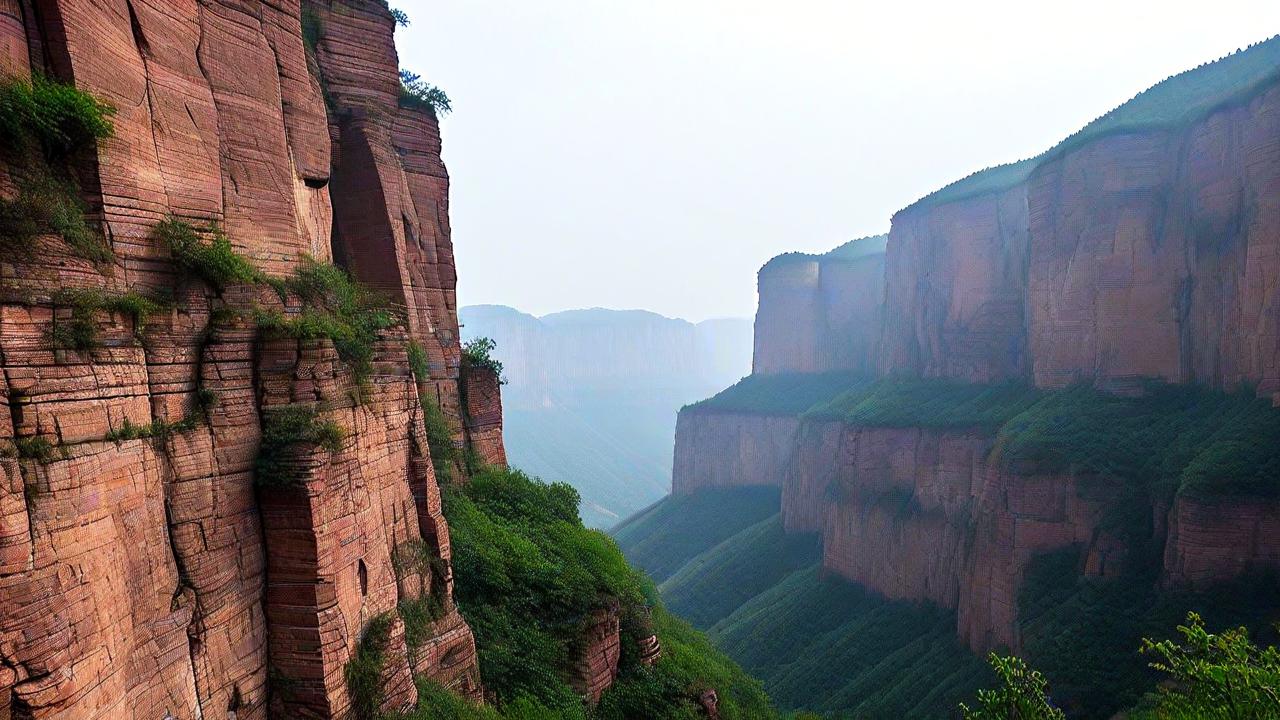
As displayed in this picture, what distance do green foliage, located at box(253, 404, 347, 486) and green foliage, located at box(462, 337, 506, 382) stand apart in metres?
12.1

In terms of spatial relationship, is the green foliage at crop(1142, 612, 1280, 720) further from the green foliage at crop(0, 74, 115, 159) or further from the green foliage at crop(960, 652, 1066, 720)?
the green foliage at crop(0, 74, 115, 159)

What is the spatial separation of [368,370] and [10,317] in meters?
5.43

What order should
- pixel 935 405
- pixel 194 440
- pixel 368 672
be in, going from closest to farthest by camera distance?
pixel 194 440
pixel 368 672
pixel 935 405

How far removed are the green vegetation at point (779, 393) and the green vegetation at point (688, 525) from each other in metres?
8.36

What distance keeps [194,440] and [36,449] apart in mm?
2222

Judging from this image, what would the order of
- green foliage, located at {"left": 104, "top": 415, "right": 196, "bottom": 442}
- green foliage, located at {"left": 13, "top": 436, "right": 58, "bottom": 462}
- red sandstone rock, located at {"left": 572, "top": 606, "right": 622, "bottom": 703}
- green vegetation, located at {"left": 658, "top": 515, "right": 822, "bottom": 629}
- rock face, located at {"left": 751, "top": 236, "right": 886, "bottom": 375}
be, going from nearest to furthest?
green foliage, located at {"left": 13, "top": 436, "right": 58, "bottom": 462} → green foliage, located at {"left": 104, "top": 415, "right": 196, "bottom": 442} → red sandstone rock, located at {"left": 572, "top": 606, "right": 622, "bottom": 703} → green vegetation, located at {"left": 658, "top": 515, "right": 822, "bottom": 629} → rock face, located at {"left": 751, "top": 236, "right": 886, "bottom": 375}

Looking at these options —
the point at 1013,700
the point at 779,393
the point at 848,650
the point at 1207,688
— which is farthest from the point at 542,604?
the point at 779,393

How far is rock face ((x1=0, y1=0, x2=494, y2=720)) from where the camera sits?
22.0ft

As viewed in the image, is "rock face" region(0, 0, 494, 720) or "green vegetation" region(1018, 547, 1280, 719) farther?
"green vegetation" region(1018, 547, 1280, 719)

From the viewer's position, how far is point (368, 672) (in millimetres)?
10242

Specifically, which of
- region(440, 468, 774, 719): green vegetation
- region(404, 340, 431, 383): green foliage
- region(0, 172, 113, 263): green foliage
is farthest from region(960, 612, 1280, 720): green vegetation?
region(404, 340, 431, 383): green foliage

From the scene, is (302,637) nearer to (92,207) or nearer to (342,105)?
(92,207)

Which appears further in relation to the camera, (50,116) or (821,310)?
(821,310)

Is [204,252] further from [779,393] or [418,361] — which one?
[779,393]
